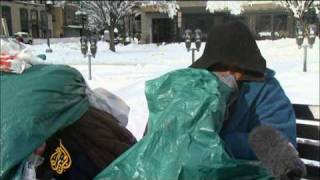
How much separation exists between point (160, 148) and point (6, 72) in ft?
3.92

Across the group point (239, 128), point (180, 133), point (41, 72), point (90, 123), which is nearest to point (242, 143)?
point (239, 128)

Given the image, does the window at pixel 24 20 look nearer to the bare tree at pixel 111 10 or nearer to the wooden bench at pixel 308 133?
the bare tree at pixel 111 10

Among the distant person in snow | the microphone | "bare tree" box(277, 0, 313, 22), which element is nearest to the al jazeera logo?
the distant person in snow

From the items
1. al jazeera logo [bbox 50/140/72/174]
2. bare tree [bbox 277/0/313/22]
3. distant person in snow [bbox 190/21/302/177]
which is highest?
bare tree [bbox 277/0/313/22]

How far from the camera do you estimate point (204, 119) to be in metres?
2.16

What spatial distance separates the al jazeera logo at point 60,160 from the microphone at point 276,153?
88cm

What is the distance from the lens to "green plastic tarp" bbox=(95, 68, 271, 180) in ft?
6.89

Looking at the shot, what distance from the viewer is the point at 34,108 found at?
103 inches

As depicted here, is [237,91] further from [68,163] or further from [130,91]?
[130,91]

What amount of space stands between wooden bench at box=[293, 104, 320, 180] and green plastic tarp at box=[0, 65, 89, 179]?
4.69 ft

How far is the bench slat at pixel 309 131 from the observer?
11.6 feet

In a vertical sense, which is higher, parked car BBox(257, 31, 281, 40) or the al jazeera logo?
the al jazeera logo

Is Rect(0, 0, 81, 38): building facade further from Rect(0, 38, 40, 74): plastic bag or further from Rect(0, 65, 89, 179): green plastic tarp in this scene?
Rect(0, 65, 89, 179): green plastic tarp

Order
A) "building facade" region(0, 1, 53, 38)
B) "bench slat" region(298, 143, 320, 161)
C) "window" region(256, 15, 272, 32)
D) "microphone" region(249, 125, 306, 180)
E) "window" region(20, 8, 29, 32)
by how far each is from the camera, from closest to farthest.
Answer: "microphone" region(249, 125, 306, 180) → "bench slat" region(298, 143, 320, 161) → "window" region(256, 15, 272, 32) → "building facade" region(0, 1, 53, 38) → "window" region(20, 8, 29, 32)
